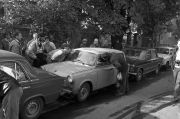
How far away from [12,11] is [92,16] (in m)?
3.88

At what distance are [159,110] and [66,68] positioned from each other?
3074 mm

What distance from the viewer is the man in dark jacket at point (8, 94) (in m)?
4.30

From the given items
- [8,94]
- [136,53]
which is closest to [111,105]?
[8,94]

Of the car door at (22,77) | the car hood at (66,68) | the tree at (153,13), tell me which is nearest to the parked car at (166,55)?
the tree at (153,13)

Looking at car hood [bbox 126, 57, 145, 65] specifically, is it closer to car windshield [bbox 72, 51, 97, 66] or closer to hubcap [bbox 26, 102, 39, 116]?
car windshield [bbox 72, 51, 97, 66]

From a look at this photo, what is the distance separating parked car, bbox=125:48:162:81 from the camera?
1145 cm

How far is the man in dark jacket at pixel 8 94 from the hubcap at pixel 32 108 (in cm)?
146

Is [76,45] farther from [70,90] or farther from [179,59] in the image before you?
[179,59]

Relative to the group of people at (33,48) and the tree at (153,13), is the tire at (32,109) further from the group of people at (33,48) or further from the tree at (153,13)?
the tree at (153,13)

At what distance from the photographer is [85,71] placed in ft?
26.7

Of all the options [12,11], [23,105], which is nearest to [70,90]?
[23,105]

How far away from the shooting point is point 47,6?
11.3 m

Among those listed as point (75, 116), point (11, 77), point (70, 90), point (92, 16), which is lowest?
point (75, 116)

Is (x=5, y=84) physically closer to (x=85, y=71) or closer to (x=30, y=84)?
(x=30, y=84)
